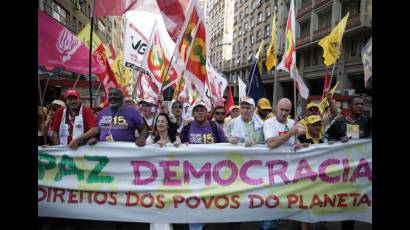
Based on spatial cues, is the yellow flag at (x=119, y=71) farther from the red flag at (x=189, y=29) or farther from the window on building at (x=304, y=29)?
the window on building at (x=304, y=29)

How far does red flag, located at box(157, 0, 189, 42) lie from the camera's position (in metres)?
4.83

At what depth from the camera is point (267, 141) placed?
3594mm

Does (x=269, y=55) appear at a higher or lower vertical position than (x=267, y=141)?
higher

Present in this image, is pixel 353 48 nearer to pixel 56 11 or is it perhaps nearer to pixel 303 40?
pixel 303 40

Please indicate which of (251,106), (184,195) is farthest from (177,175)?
(251,106)

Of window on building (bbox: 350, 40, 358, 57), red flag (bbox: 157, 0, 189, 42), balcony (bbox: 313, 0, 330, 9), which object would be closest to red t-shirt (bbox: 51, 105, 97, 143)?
red flag (bbox: 157, 0, 189, 42)

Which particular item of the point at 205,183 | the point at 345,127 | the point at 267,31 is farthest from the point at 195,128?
the point at 267,31

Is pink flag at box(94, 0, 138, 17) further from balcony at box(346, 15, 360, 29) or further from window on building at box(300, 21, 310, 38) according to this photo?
window on building at box(300, 21, 310, 38)

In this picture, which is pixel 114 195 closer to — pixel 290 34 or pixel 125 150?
pixel 125 150

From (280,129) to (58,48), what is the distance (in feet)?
10.7

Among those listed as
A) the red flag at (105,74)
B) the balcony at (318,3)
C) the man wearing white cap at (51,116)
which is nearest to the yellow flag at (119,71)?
the red flag at (105,74)

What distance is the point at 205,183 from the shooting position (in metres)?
3.49

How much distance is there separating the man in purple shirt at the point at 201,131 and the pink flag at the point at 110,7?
6.27ft
